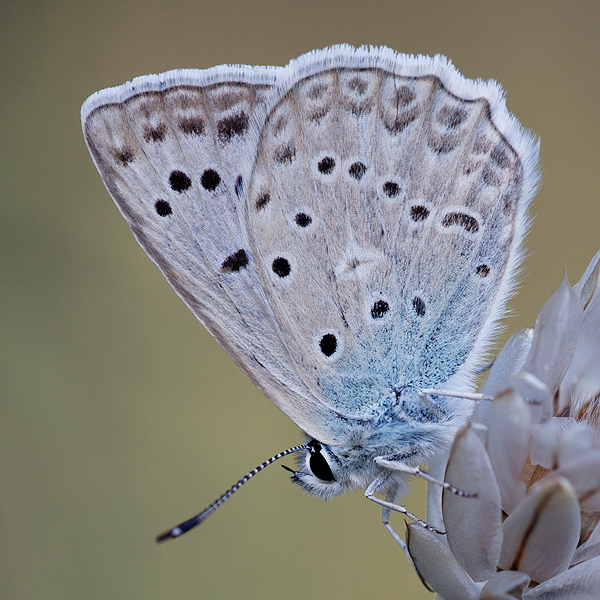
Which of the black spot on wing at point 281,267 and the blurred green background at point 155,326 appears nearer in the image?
the black spot on wing at point 281,267

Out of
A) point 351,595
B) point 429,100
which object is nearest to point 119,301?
point 351,595

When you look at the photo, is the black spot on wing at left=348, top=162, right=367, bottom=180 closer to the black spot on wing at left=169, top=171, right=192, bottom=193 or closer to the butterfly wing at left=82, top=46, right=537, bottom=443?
the butterfly wing at left=82, top=46, right=537, bottom=443

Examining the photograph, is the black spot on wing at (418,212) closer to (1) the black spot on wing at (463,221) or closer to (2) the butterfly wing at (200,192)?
(1) the black spot on wing at (463,221)

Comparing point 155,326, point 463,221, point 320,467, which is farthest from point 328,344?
point 155,326

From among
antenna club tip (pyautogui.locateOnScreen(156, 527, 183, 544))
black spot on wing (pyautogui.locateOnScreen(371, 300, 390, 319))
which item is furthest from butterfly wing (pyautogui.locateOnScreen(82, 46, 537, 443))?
antenna club tip (pyautogui.locateOnScreen(156, 527, 183, 544))

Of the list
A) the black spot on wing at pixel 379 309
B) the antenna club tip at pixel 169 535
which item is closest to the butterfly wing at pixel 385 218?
the black spot on wing at pixel 379 309

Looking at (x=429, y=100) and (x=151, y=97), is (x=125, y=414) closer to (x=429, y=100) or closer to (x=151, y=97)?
(x=151, y=97)
